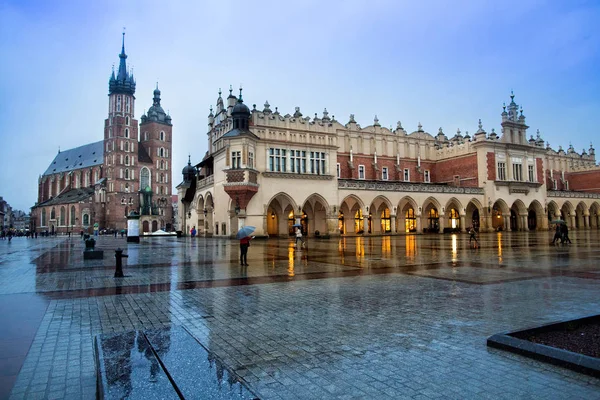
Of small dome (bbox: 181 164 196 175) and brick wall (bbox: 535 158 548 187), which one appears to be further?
small dome (bbox: 181 164 196 175)

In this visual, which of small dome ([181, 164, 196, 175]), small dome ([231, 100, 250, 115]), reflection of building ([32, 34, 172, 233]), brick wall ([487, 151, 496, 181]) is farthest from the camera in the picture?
reflection of building ([32, 34, 172, 233])

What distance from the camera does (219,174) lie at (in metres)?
39.0

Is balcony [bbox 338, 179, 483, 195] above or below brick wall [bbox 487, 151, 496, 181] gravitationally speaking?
below

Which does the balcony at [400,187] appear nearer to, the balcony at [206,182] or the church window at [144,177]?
Answer: the balcony at [206,182]

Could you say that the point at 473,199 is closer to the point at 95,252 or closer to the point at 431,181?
the point at 431,181

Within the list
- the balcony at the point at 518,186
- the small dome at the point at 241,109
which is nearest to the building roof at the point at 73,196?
the small dome at the point at 241,109

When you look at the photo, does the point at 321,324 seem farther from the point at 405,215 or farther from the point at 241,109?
the point at 405,215

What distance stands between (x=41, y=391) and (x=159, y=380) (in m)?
1.23

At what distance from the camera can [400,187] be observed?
44469mm

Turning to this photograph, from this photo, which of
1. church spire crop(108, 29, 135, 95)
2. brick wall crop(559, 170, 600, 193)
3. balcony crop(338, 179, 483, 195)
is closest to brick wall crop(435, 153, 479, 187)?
balcony crop(338, 179, 483, 195)

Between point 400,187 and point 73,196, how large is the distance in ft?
272

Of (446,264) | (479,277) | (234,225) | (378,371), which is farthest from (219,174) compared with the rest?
(378,371)

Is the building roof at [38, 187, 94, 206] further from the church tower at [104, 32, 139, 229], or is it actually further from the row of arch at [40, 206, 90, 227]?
the church tower at [104, 32, 139, 229]

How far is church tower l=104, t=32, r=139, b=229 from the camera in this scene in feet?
305
